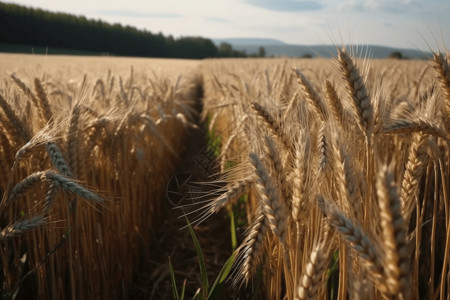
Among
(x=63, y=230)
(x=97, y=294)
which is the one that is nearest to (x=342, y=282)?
(x=97, y=294)

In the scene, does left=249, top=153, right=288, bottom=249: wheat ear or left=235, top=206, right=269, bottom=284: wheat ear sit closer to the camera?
left=249, top=153, right=288, bottom=249: wheat ear

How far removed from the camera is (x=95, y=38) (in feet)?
178

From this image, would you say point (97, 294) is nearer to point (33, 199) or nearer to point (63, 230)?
point (63, 230)

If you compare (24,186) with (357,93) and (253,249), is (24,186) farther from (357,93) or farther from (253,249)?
(357,93)

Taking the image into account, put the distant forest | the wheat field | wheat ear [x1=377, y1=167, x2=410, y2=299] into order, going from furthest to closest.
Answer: the distant forest → the wheat field → wheat ear [x1=377, y1=167, x2=410, y2=299]

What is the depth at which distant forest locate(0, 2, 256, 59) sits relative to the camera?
2868 cm

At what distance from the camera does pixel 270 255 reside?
1652mm

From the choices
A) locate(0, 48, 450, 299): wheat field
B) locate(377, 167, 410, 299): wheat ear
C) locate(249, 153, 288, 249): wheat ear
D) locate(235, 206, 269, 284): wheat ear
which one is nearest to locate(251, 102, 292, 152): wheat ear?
locate(0, 48, 450, 299): wheat field

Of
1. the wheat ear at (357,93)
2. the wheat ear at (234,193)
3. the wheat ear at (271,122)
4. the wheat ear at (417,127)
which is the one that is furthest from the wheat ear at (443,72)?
the wheat ear at (234,193)

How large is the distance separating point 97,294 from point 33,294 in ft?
1.08

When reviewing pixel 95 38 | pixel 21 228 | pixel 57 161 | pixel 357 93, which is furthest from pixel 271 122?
pixel 95 38

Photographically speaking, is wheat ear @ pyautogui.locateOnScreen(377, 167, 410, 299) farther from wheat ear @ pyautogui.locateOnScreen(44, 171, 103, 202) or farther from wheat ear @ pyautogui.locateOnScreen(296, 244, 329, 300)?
wheat ear @ pyautogui.locateOnScreen(44, 171, 103, 202)

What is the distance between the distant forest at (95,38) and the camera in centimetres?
2868

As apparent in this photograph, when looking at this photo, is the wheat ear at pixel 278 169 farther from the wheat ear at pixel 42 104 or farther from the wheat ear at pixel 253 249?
the wheat ear at pixel 42 104
